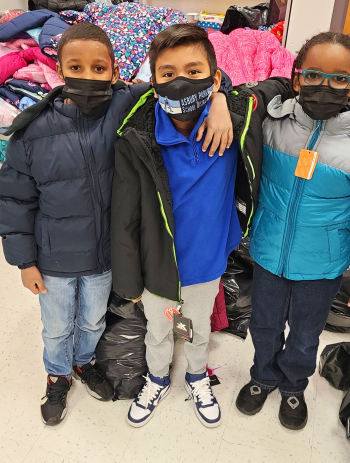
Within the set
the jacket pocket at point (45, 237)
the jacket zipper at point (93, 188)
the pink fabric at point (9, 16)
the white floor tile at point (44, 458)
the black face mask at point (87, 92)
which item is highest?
the pink fabric at point (9, 16)

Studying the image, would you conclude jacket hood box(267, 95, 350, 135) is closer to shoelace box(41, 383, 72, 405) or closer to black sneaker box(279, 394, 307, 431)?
black sneaker box(279, 394, 307, 431)

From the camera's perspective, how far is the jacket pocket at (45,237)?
141 centimetres

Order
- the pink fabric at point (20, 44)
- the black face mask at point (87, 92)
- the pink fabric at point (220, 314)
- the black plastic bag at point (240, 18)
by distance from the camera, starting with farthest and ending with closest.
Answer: the black plastic bag at point (240, 18) → the pink fabric at point (20, 44) → the pink fabric at point (220, 314) → the black face mask at point (87, 92)

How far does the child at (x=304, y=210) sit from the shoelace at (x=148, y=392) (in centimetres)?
49

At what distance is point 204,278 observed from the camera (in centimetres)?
144

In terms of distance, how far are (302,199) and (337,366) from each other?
39.4 inches

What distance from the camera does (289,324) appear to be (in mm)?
1593

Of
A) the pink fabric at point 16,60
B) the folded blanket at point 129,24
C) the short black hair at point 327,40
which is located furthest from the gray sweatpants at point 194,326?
the pink fabric at point 16,60

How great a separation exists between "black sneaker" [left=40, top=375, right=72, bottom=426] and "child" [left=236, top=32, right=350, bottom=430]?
0.87 m

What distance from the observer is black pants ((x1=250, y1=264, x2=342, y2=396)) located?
1.47 meters

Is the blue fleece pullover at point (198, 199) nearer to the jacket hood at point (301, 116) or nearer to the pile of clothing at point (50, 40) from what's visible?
the jacket hood at point (301, 116)

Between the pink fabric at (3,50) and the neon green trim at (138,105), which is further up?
the pink fabric at (3,50)

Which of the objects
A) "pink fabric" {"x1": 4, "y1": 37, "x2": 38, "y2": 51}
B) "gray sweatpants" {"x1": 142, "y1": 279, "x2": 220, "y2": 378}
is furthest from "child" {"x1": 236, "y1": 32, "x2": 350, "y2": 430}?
"pink fabric" {"x1": 4, "y1": 37, "x2": 38, "y2": 51}

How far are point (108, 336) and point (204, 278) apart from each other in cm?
63
